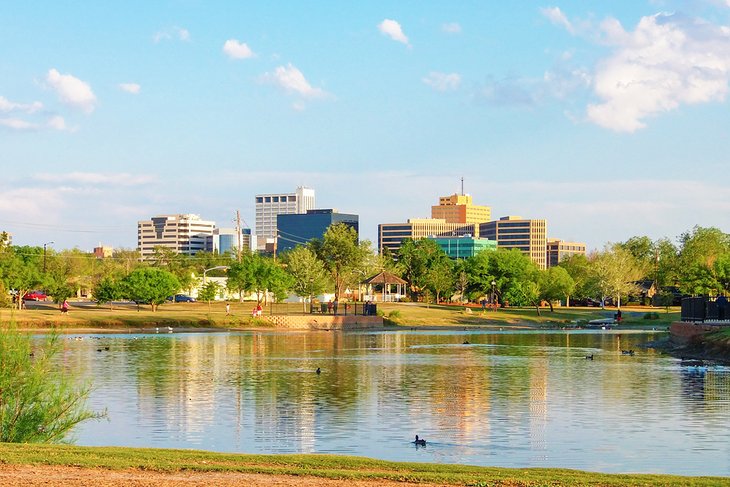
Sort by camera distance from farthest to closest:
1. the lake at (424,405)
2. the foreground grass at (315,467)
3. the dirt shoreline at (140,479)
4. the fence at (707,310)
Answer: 1. the fence at (707,310)
2. the lake at (424,405)
3. the foreground grass at (315,467)
4. the dirt shoreline at (140,479)

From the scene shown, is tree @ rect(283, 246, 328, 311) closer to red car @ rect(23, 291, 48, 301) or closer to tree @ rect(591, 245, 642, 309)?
red car @ rect(23, 291, 48, 301)

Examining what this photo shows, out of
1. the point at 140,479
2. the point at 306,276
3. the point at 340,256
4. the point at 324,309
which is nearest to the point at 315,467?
the point at 140,479

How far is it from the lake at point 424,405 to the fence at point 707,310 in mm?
9142

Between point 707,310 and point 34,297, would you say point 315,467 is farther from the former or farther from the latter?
point 34,297

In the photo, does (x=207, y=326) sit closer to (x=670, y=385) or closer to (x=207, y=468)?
(x=670, y=385)

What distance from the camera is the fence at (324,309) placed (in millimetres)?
119125

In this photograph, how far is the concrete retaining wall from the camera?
108688 mm

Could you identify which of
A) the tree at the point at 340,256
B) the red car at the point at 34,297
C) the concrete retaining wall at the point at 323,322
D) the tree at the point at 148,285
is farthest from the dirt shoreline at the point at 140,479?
the tree at the point at 340,256

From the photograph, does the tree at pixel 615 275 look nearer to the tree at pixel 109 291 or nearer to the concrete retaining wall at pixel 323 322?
the concrete retaining wall at pixel 323 322

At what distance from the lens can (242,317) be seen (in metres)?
109

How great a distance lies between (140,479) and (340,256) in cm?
13782

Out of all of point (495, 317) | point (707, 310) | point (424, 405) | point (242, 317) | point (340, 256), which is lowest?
point (424, 405)

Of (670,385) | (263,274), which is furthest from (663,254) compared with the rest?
(670,385)

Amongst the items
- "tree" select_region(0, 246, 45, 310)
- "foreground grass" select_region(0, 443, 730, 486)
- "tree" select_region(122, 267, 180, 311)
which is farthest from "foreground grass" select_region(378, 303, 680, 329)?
"foreground grass" select_region(0, 443, 730, 486)
